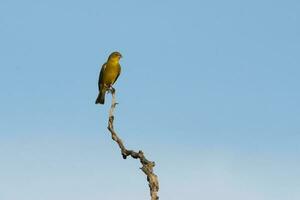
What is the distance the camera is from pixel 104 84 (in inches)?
911

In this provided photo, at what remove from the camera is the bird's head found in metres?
23.9

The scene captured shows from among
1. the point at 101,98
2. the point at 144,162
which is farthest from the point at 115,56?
the point at 144,162

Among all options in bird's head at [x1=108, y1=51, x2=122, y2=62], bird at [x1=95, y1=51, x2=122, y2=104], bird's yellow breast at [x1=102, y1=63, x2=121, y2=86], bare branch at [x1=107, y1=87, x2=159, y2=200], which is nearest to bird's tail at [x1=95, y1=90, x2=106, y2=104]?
bird at [x1=95, y1=51, x2=122, y2=104]

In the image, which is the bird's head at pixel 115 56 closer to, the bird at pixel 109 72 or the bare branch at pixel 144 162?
the bird at pixel 109 72

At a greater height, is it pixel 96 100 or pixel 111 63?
pixel 111 63

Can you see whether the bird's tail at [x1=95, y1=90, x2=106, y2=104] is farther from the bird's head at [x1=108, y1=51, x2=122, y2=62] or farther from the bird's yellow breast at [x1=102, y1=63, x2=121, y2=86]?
the bird's head at [x1=108, y1=51, x2=122, y2=62]

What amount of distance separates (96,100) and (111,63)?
1796mm

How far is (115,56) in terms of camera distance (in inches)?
942

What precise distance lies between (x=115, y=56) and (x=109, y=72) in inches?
27.3

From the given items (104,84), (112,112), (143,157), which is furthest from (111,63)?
(143,157)

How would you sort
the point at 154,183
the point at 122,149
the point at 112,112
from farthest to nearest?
→ the point at 112,112
the point at 122,149
the point at 154,183

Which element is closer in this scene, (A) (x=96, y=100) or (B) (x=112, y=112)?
(B) (x=112, y=112)

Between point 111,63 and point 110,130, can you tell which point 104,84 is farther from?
point 110,130

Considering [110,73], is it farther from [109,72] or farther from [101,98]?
[101,98]
